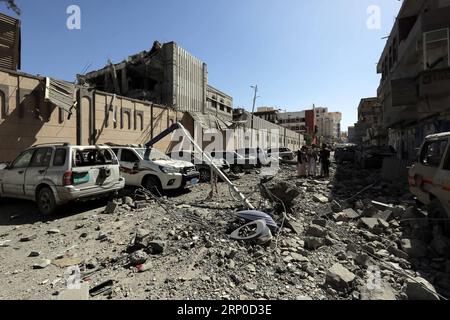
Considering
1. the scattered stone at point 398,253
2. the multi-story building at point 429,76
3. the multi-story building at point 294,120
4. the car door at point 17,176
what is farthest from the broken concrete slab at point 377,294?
the multi-story building at point 294,120

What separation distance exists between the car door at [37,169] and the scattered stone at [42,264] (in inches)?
137

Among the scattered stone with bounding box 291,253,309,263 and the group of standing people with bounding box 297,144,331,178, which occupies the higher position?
the group of standing people with bounding box 297,144,331,178

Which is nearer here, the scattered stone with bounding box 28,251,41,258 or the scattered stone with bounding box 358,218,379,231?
the scattered stone with bounding box 28,251,41,258

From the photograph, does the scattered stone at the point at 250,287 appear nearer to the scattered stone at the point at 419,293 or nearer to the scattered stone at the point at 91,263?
the scattered stone at the point at 419,293

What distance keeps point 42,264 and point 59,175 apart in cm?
319

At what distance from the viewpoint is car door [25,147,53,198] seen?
7254 mm

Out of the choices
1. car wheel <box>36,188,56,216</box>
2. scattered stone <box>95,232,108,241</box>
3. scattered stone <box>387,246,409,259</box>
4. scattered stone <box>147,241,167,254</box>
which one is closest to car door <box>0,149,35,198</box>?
car wheel <box>36,188,56,216</box>

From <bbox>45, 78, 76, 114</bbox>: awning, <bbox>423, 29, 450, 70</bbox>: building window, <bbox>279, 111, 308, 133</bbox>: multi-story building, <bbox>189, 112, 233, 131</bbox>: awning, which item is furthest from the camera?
<bbox>279, 111, 308, 133</bbox>: multi-story building

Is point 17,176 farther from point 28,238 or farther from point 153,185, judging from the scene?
point 153,185

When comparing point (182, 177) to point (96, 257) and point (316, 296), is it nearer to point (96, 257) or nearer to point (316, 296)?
point (96, 257)

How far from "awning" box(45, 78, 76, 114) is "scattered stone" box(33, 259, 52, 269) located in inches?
340

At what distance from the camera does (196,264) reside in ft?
13.3

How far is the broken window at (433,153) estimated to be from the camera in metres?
5.46

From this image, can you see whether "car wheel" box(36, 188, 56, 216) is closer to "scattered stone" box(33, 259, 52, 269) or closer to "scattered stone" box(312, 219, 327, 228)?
"scattered stone" box(33, 259, 52, 269)
